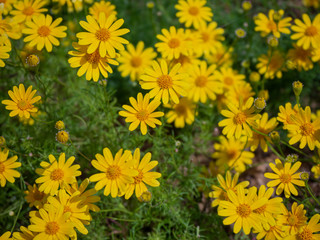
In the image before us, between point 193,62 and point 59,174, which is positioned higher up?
point 193,62

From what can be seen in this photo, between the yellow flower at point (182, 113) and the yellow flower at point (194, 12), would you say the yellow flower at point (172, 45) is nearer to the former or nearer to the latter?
the yellow flower at point (194, 12)

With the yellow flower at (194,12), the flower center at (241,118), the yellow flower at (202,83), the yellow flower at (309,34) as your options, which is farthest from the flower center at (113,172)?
the yellow flower at (309,34)

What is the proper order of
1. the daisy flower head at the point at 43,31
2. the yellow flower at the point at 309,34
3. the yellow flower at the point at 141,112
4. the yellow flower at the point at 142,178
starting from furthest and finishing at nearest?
the yellow flower at the point at 309,34, the daisy flower head at the point at 43,31, the yellow flower at the point at 141,112, the yellow flower at the point at 142,178

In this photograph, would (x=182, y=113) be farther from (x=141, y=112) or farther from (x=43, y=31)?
(x=43, y=31)

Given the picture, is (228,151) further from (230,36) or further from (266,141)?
(230,36)

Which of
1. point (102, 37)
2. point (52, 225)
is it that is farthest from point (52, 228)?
point (102, 37)

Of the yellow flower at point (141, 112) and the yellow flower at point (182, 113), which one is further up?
the yellow flower at point (141, 112)

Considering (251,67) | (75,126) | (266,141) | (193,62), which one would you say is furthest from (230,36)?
(75,126)
